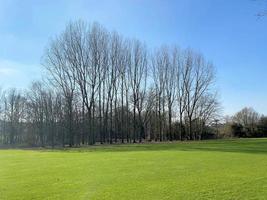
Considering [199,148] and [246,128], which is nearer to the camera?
[199,148]

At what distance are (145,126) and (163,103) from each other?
5367mm

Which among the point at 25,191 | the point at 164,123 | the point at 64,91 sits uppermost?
the point at 64,91

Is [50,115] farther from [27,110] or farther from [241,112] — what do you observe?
[241,112]

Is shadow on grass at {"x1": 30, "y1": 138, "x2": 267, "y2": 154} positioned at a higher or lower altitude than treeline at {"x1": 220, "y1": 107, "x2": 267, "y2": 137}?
lower

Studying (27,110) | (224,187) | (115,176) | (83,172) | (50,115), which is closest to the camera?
(224,187)

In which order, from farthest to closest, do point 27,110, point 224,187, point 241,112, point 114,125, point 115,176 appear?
point 241,112
point 27,110
point 114,125
point 115,176
point 224,187

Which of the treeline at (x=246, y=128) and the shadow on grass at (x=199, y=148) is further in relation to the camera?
the treeline at (x=246, y=128)

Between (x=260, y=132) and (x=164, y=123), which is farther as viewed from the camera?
(x=260, y=132)

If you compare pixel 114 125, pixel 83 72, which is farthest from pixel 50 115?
pixel 83 72

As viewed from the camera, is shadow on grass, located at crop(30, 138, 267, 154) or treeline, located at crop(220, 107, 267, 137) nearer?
shadow on grass, located at crop(30, 138, 267, 154)

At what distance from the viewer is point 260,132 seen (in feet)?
255

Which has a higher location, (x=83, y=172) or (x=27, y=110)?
(x=27, y=110)

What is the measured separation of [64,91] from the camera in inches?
2420

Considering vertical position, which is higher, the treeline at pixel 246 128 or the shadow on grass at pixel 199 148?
the treeline at pixel 246 128
